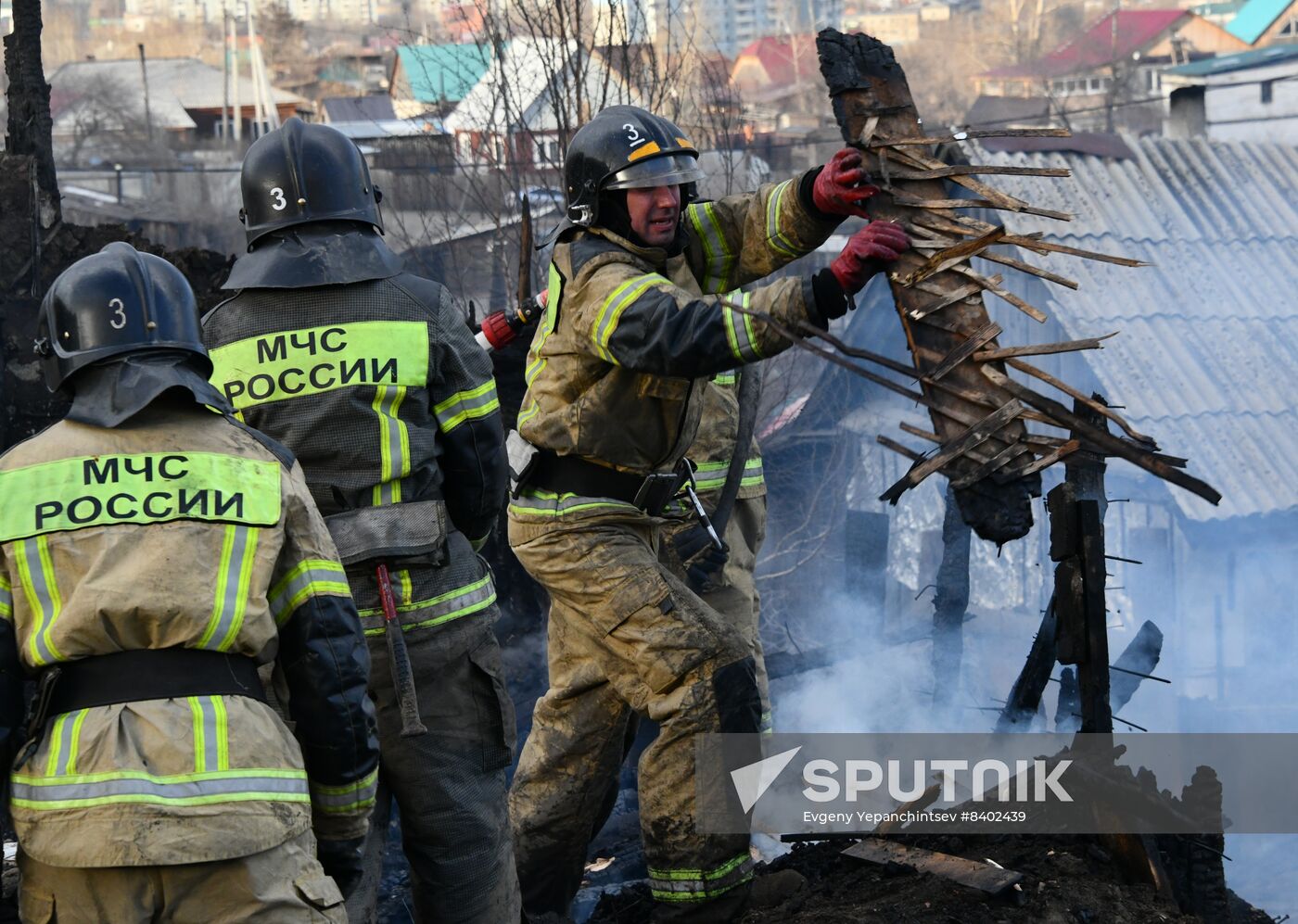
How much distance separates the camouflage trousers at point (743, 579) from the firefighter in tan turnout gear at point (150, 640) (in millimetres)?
2952

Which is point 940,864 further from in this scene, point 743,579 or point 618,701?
point 743,579

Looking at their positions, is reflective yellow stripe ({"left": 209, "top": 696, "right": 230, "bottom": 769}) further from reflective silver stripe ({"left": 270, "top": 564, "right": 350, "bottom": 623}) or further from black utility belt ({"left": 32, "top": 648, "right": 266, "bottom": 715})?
reflective silver stripe ({"left": 270, "top": 564, "right": 350, "bottom": 623})

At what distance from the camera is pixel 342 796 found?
3.23 metres

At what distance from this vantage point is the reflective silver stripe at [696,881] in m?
4.56

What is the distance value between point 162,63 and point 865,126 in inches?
2844

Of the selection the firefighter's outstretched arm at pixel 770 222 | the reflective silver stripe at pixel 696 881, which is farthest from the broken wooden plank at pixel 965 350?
the reflective silver stripe at pixel 696 881

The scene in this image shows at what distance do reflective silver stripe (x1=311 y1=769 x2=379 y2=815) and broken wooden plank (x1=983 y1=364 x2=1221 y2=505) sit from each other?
1981 millimetres

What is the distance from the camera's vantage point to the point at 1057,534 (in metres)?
4.72

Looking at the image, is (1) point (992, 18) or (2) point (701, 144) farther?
(1) point (992, 18)

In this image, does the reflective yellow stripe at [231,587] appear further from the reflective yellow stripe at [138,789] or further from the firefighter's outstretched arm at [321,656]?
the reflective yellow stripe at [138,789]

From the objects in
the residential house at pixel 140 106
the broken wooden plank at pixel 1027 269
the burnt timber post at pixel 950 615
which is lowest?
the burnt timber post at pixel 950 615

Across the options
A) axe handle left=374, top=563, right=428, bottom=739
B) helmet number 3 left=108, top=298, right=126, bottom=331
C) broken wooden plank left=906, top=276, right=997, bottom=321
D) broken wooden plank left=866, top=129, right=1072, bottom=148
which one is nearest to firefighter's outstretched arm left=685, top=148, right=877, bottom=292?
broken wooden plank left=866, top=129, right=1072, bottom=148

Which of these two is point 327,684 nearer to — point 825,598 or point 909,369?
point 909,369

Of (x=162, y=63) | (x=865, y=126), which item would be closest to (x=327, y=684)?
(x=865, y=126)
